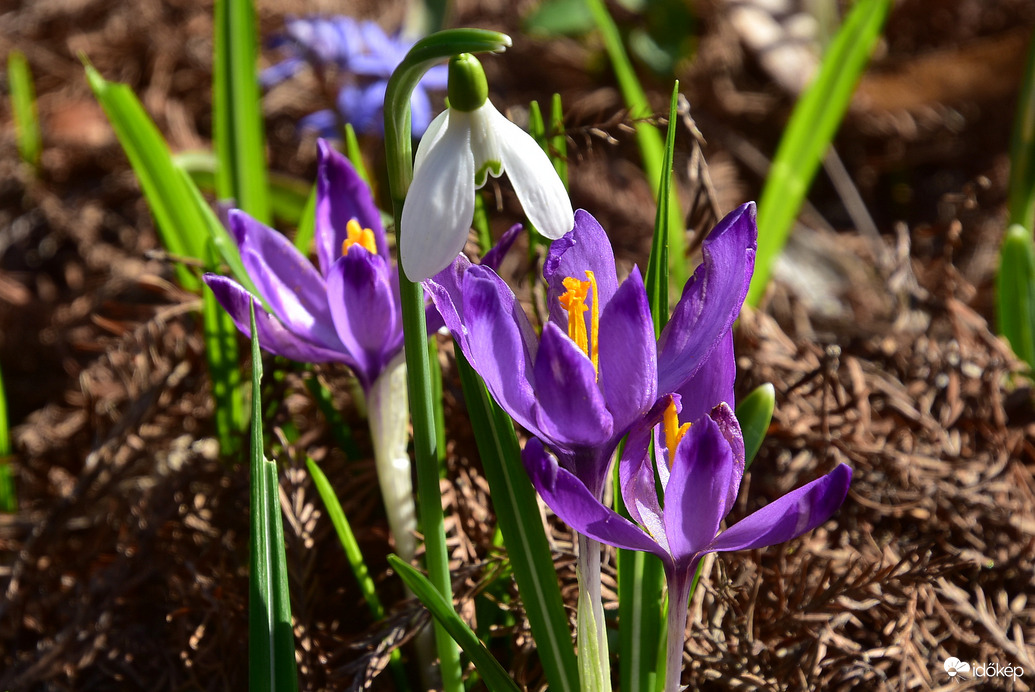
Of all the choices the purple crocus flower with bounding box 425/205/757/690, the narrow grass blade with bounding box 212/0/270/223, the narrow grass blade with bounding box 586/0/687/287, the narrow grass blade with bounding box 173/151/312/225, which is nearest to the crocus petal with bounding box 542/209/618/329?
the purple crocus flower with bounding box 425/205/757/690

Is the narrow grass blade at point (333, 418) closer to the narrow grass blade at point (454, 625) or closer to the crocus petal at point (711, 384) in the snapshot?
the narrow grass blade at point (454, 625)

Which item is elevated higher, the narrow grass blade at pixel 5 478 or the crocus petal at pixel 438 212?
the crocus petal at pixel 438 212

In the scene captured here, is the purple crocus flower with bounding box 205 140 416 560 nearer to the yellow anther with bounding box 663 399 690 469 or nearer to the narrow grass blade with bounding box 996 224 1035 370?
the yellow anther with bounding box 663 399 690 469

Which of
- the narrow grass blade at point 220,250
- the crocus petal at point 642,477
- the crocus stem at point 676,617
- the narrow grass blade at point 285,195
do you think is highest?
the narrow grass blade at point 220,250

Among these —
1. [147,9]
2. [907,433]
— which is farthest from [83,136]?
[907,433]

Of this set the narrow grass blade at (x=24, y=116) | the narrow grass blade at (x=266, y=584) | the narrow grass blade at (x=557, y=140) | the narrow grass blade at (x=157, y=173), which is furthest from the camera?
the narrow grass blade at (x=24, y=116)

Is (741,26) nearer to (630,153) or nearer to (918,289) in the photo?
(630,153)

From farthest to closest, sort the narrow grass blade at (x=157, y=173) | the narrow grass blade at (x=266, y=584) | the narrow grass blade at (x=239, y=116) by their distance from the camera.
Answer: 1. the narrow grass blade at (x=239, y=116)
2. the narrow grass blade at (x=157, y=173)
3. the narrow grass blade at (x=266, y=584)

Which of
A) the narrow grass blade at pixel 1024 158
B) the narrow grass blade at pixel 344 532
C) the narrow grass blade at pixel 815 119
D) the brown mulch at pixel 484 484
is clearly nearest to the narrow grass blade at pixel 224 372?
the brown mulch at pixel 484 484

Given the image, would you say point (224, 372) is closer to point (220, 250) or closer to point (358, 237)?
point (220, 250)
